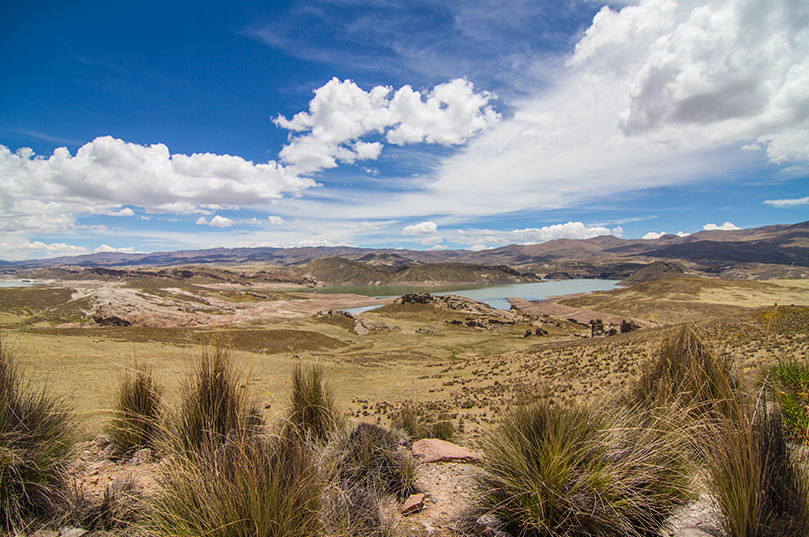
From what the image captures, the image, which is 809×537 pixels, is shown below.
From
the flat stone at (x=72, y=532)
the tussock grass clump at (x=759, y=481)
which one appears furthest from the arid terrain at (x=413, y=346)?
the flat stone at (x=72, y=532)

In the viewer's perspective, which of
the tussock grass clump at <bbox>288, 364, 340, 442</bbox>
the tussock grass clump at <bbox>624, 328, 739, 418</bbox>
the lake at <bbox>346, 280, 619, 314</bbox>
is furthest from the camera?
the lake at <bbox>346, 280, 619, 314</bbox>

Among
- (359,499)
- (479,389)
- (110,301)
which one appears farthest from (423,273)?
(359,499)

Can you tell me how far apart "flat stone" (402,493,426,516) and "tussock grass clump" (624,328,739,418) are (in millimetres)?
2638

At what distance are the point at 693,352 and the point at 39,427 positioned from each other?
701cm

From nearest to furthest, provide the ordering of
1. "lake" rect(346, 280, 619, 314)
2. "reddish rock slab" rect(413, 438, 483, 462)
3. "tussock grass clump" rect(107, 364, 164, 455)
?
"tussock grass clump" rect(107, 364, 164, 455), "reddish rock slab" rect(413, 438, 483, 462), "lake" rect(346, 280, 619, 314)

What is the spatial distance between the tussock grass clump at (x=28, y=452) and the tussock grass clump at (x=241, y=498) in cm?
114

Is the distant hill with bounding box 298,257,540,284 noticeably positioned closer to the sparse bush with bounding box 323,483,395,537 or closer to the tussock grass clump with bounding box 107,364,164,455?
the tussock grass clump with bounding box 107,364,164,455

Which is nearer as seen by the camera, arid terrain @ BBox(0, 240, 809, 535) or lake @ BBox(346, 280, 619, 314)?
arid terrain @ BBox(0, 240, 809, 535)

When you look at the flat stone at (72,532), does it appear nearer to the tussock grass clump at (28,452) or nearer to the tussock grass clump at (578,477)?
the tussock grass clump at (28,452)

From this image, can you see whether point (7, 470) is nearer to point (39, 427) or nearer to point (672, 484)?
point (39, 427)

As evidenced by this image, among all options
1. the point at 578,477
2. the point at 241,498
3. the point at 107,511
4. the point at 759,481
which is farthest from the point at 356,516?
the point at 759,481

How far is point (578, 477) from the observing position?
97.6 inches

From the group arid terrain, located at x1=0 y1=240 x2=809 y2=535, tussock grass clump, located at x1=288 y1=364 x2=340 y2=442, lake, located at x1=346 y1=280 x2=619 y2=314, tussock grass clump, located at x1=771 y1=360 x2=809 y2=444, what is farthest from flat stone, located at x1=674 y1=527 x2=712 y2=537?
lake, located at x1=346 y1=280 x2=619 y2=314

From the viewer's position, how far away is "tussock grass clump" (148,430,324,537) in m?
1.90
